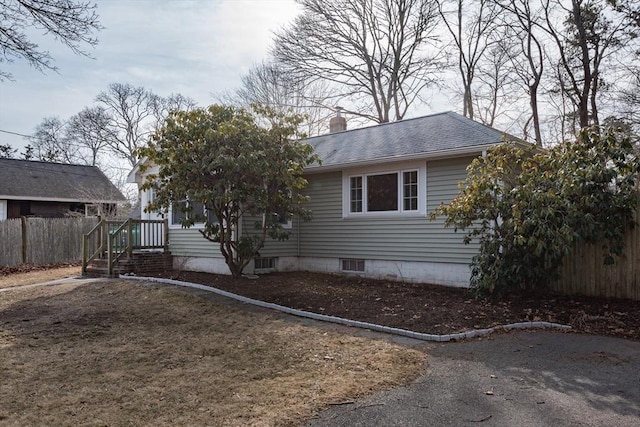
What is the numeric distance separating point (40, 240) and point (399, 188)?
1172cm

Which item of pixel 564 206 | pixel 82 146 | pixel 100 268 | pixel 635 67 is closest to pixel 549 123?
pixel 635 67

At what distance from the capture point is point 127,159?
31.9 meters

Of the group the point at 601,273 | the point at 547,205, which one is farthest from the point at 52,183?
the point at 601,273

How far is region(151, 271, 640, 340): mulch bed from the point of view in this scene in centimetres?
655

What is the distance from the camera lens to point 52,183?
75.9 feet

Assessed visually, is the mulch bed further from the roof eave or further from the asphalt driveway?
the roof eave

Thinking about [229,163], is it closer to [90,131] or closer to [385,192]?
[385,192]

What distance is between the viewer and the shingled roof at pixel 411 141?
941cm

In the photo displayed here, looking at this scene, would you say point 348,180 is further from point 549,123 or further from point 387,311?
point 549,123

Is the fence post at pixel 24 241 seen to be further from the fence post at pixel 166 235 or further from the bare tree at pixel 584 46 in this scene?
the bare tree at pixel 584 46

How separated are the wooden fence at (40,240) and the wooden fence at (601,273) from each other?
14.5 m

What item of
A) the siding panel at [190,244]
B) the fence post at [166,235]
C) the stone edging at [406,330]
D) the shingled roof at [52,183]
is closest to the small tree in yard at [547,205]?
the stone edging at [406,330]

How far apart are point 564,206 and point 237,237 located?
682 centimetres

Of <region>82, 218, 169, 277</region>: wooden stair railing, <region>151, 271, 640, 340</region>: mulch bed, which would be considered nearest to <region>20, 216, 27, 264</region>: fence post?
<region>82, 218, 169, 277</region>: wooden stair railing
